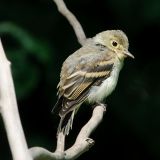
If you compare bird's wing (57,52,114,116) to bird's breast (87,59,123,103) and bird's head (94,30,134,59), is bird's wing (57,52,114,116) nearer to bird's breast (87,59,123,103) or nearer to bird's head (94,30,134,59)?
bird's breast (87,59,123,103)

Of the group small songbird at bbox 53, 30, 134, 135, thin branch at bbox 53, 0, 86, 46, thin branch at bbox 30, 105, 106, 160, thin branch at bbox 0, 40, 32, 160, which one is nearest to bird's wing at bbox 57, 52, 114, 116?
small songbird at bbox 53, 30, 134, 135

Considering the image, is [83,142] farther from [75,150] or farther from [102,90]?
[102,90]

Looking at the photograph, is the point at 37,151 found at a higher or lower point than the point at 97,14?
lower

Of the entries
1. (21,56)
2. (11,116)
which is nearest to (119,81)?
(21,56)

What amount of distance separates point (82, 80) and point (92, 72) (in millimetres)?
160

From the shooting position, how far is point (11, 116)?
1.55 metres

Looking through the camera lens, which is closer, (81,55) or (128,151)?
(81,55)

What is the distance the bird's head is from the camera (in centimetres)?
517

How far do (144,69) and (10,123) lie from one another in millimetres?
5123

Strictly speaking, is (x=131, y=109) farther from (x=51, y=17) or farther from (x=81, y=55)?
(x=81, y=55)

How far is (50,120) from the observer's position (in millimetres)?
6730

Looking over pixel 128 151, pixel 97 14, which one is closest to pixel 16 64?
pixel 97 14

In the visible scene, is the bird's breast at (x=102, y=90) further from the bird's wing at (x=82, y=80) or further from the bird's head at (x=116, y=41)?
the bird's head at (x=116, y=41)

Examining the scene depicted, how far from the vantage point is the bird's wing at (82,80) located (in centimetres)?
438
